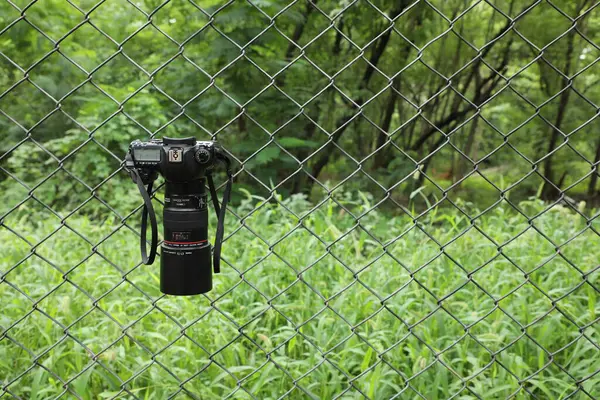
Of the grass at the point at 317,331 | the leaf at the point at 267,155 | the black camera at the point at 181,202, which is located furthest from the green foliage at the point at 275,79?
the black camera at the point at 181,202

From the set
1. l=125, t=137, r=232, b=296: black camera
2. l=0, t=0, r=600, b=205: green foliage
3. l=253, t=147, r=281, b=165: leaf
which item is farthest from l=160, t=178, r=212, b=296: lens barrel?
l=253, t=147, r=281, b=165: leaf

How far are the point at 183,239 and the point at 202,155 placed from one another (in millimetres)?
221

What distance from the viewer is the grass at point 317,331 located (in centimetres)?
179

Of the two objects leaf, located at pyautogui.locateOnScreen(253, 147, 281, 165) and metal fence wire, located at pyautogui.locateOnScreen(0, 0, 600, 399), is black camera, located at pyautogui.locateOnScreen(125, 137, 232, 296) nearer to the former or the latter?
metal fence wire, located at pyautogui.locateOnScreen(0, 0, 600, 399)

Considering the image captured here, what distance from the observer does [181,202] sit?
1316mm

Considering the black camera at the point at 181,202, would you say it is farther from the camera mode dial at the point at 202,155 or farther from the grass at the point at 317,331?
the grass at the point at 317,331

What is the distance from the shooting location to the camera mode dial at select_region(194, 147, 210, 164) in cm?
125

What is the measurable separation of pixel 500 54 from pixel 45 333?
277 inches

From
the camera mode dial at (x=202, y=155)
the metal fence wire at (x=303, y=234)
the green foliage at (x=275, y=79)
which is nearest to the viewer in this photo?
the camera mode dial at (x=202, y=155)

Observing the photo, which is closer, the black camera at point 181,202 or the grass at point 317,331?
the black camera at point 181,202

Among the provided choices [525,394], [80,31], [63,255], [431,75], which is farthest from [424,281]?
[431,75]

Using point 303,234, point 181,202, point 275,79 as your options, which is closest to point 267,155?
point 275,79

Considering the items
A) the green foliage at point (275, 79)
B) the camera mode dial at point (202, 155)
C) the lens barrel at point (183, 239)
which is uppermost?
the green foliage at point (275, 79)

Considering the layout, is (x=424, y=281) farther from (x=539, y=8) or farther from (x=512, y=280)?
(x=539, y=8)
